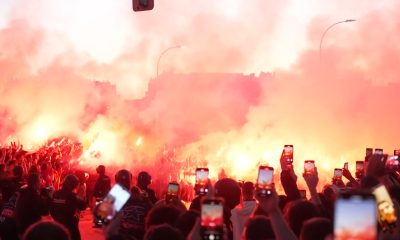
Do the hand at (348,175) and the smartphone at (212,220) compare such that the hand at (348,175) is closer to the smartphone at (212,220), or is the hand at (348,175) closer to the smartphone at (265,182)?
the smartphone at (265,182)

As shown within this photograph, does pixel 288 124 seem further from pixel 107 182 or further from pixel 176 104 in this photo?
pixel 107 182

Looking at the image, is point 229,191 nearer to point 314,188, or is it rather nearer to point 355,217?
point 314,188

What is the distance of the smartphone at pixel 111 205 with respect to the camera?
4250mm

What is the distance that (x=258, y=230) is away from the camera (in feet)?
15.5

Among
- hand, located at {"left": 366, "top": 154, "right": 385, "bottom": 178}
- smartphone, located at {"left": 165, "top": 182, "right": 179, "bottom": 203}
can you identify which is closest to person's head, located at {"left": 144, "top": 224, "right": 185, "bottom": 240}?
hand, located at {"left": 366, "top": 154, "right": 385, "bottom": 178}

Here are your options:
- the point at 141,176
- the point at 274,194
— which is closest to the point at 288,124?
the point at 141,176

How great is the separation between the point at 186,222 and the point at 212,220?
1219 millimetres

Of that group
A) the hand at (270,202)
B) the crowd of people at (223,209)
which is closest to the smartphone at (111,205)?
the crowd of people at (223,209)

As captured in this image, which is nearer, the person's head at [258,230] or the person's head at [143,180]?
the person's head at [258,230]

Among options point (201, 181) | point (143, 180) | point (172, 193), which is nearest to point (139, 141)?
point (143, 180)

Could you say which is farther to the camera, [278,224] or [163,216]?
[163,216]

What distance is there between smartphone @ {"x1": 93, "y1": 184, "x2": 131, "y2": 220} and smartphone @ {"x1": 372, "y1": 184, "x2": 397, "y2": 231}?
1575 mm

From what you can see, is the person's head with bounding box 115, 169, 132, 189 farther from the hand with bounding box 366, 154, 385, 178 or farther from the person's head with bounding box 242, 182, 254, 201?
the hand with bounding box 366, 154, 385, 178

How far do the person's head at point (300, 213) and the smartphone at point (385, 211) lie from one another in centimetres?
82
